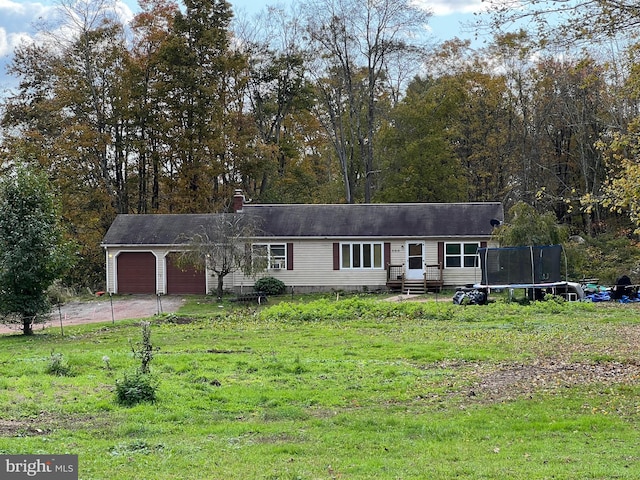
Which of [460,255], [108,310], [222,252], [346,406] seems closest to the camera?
[346,406]

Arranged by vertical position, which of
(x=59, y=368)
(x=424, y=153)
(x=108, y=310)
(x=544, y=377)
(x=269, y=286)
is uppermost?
(x=424, y=153)

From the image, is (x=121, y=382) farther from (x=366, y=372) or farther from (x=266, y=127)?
(x=266, y=127)

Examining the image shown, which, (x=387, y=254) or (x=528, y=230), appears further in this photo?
(x=387, y=254)

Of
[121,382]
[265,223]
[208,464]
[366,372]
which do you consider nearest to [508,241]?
[265,223]

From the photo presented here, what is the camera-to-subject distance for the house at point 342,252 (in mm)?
31875

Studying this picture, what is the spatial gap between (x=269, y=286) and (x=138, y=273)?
671 cm

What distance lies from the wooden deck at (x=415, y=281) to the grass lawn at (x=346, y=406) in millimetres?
13422

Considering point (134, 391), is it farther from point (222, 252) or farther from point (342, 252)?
point (342, 252)

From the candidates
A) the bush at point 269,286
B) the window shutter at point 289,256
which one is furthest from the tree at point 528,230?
the bush at point 269,286

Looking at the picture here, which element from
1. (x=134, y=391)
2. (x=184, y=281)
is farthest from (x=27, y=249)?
(x=184, y=281)

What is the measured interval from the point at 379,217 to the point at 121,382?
24.5 meters

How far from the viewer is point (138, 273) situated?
32.9 metres

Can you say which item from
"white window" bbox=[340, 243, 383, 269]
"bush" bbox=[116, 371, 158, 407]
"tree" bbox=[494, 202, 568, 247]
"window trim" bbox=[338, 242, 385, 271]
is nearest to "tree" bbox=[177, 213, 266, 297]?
"window trim" bbox=[338, 242, 385, 271]

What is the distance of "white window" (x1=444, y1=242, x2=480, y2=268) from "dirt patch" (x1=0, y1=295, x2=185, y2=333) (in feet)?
41.1
